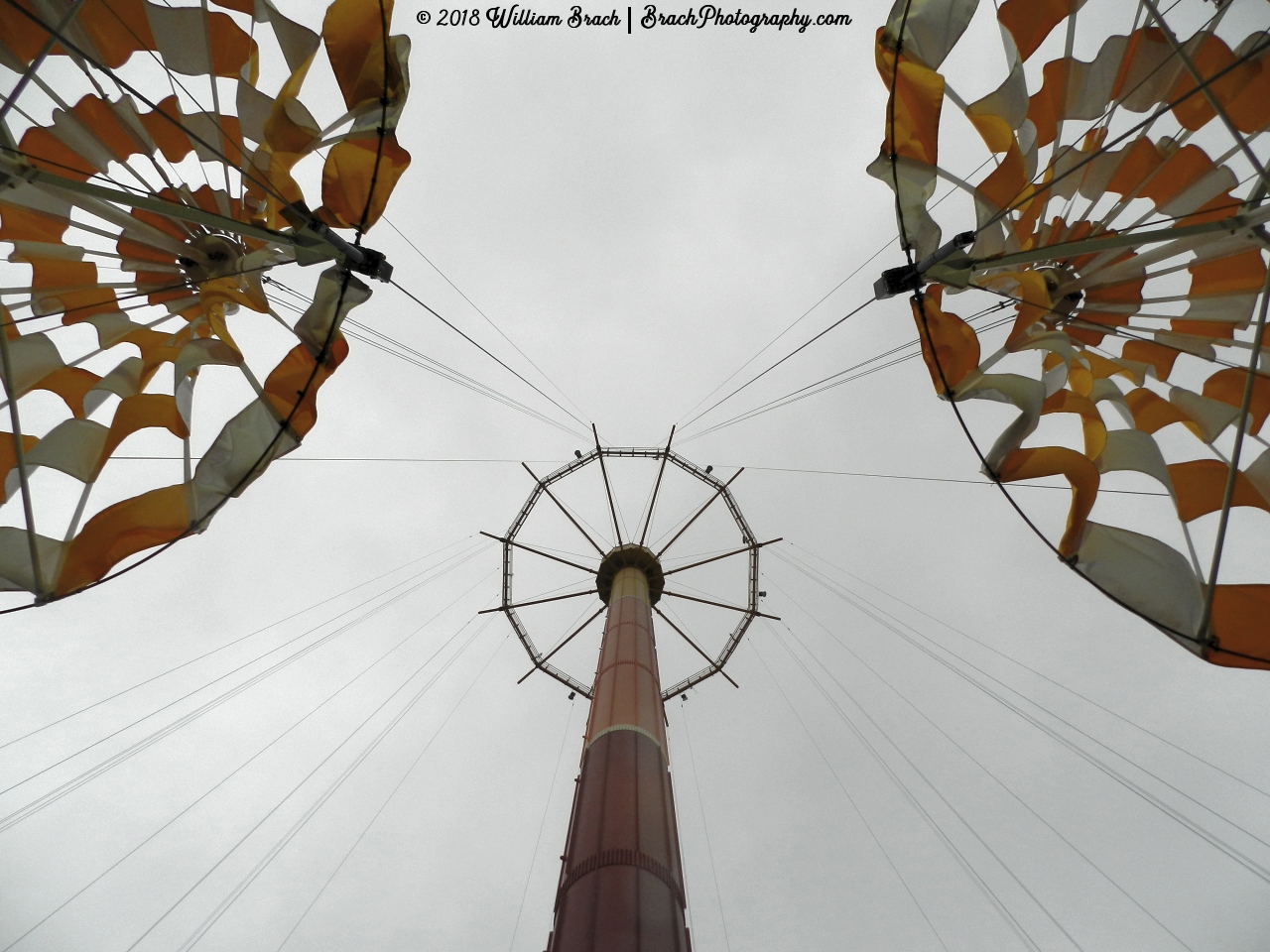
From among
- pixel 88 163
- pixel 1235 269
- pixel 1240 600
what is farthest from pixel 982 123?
pixel 88 163

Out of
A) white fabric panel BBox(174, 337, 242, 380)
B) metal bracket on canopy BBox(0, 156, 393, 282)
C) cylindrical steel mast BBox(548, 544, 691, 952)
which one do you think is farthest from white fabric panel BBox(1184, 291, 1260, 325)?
white fabric panel BBox(174, 337, 242, 380)

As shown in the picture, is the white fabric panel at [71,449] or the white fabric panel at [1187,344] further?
the white fabric panel at [1187,344]

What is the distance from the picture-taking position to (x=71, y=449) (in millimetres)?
8508

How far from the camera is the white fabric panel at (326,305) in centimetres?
735

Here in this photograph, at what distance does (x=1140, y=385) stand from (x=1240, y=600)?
3413 millimetres

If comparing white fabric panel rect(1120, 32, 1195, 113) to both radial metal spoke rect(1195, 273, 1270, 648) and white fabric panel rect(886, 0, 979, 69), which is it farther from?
radial metal spoke rect(1195, 273, 1270, 648)

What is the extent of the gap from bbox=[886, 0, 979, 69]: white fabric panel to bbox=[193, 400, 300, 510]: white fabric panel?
9.01 metres

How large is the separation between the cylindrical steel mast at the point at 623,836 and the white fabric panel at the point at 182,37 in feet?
31.0

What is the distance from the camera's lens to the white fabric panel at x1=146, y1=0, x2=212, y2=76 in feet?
26.4

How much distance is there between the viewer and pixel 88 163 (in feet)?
28.3

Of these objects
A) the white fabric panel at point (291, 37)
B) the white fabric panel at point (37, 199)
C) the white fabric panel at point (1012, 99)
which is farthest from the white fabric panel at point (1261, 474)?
the white fabric panel at point (37, 199)

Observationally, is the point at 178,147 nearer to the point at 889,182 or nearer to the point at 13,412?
the point at 13,412

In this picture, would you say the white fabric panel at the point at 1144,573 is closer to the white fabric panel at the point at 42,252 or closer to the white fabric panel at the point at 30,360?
the white fabric panel at the point at 30,360

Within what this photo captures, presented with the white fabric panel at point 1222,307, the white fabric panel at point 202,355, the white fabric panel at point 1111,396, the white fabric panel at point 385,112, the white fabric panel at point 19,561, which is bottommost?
the white fabric panel at point 19,561
